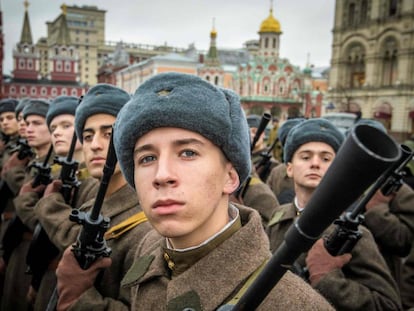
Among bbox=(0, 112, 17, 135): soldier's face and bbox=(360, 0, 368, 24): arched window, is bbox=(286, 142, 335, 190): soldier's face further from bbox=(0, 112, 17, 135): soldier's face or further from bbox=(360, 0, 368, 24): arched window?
bbox=(360, 0, 368, 24): arched window

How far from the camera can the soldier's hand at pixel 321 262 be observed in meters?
2.42

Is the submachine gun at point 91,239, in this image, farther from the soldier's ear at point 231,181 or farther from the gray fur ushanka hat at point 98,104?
the gray fur ushanka hat at point 98,104

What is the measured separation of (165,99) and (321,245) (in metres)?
1.46

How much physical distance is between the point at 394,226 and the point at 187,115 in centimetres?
262

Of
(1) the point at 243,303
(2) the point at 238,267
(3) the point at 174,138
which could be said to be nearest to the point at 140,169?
(3) the point at 174,138

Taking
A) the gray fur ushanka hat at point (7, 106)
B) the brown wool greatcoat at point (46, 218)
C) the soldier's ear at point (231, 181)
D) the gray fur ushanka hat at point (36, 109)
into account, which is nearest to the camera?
the soldier's ear at point (231, 181)

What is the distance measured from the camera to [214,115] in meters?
1.65

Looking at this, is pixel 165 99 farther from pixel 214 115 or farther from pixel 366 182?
pixel 366 182

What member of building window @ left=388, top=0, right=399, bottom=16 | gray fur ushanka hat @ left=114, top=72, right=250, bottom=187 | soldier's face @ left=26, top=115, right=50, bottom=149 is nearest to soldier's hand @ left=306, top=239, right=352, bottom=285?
gray fur ushanka hat @ left=114, top=72, right=250, bottom=187

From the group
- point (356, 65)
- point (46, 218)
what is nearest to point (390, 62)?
point (356, 65)

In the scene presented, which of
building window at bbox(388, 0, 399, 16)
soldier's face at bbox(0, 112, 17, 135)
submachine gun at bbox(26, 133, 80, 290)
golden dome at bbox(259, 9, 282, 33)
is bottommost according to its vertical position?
submachine gun at bbox(26, 133, 80, 290)

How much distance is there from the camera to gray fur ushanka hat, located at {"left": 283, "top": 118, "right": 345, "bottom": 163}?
3.31 meters

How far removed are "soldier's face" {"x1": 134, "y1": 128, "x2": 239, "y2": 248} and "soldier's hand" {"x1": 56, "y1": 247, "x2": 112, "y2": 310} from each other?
29.6 inches

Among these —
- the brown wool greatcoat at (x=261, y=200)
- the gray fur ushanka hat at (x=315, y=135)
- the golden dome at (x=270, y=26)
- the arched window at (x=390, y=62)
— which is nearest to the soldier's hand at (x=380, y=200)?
the gray fur ushanka hat at (x=315, y=135)
